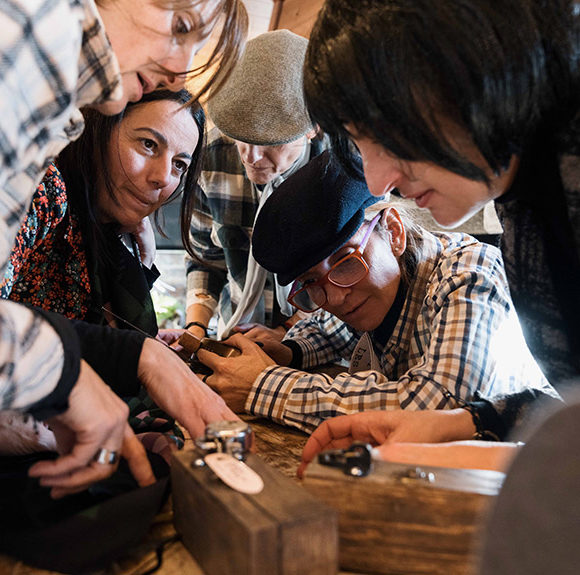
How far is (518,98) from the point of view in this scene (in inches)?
33.8

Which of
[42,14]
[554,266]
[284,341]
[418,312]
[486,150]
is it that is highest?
[42,14]

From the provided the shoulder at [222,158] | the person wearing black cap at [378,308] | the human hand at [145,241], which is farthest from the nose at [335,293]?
the shoulder at [222,158]

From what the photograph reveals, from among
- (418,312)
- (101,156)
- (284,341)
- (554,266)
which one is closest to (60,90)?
(554,266)

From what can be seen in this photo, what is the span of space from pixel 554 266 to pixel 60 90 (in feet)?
2.93

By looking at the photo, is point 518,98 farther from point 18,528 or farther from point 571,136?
point 18,528

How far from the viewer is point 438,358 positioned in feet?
4.29

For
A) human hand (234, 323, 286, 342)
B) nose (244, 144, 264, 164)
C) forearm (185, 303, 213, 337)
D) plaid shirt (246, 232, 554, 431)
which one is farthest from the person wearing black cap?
forearm (185, 303, 213, 337)

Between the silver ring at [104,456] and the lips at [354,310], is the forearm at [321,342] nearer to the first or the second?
the lips at [354,310]

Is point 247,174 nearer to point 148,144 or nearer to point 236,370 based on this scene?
point 148,144

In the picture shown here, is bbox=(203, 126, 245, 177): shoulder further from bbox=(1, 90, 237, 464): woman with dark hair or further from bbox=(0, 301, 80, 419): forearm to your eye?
bbox=(0, 301, 80, 419): forearm

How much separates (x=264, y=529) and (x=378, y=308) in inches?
43.7

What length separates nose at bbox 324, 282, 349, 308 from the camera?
1.67m

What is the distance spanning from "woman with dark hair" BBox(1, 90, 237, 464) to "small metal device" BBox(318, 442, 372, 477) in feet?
2.27

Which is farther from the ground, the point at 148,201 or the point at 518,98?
the point at 518,98
